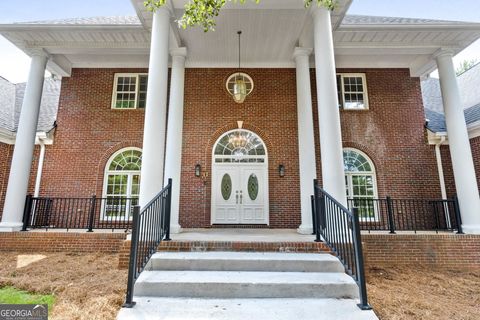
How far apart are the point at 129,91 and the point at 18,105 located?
15.5ft

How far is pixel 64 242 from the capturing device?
244 inches

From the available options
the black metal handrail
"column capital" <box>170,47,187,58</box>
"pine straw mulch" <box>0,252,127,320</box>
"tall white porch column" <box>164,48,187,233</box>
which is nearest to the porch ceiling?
"column capital" <box>170,47,187,58</box>

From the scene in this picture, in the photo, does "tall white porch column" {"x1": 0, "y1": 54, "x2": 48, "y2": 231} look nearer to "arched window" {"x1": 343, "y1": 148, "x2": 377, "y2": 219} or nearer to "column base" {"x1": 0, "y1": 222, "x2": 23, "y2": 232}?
"column base" {"x1": 0, "y1": 222, "x2": 23, "y2": 232}

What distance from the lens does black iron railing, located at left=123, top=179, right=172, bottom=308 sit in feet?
10.2

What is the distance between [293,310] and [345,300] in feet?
2.36

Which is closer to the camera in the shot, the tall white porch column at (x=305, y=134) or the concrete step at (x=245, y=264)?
the concrete step at (x=245, y=264)

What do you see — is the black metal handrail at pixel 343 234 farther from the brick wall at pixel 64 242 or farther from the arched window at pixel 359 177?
the brick wall at pixel 64 242

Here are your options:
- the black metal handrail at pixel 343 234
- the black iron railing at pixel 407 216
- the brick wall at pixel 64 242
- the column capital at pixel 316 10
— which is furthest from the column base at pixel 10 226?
the black iron railing at pixel 407 216

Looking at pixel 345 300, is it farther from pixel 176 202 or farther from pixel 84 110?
pixel 84 110

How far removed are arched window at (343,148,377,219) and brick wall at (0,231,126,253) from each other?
671 cm

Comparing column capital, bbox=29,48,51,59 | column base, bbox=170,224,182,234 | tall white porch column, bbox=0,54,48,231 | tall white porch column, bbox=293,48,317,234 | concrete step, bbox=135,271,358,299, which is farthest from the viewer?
column capital, bbox=29,48,51,59

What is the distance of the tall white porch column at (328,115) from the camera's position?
5039 mm

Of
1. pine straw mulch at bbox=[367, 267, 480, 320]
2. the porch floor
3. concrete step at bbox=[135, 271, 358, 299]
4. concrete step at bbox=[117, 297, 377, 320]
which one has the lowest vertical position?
pine straw mulch at bbox=[367, 267, 480, 320]

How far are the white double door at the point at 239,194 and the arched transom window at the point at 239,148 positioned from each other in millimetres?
231
